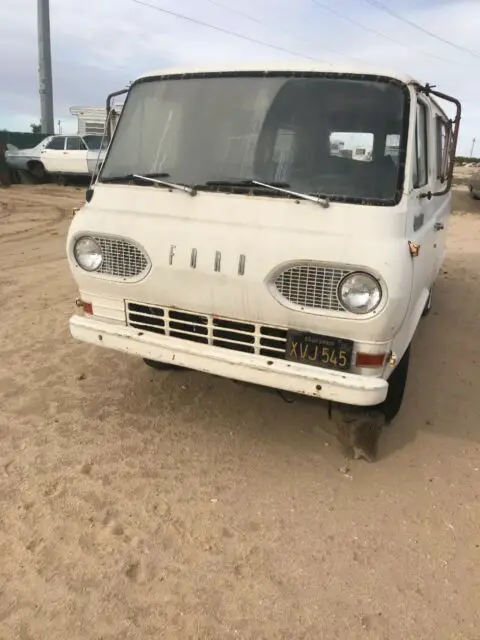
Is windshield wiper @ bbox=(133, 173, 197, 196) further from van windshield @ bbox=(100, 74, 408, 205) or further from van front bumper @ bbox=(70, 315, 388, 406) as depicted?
van front bumper @ bbox=(70, 315, 388, 406)

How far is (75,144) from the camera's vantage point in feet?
59.4

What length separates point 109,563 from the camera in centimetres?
276

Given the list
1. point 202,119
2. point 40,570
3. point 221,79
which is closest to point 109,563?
point 40,570

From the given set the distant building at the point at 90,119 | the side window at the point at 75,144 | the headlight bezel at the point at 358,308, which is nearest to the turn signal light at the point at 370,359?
the headlight bezel at the point at 358,308

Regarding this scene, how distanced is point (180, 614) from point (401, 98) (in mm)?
2984

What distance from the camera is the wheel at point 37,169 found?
747 inches

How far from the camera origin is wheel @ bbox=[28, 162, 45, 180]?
62.2ft

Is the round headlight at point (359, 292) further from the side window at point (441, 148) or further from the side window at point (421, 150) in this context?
the side window at point (441, 148)

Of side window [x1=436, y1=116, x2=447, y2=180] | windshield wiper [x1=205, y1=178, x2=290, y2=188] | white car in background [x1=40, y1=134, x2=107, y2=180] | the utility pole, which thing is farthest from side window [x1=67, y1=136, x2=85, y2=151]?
windshield wiper [x1=205, y1=178, x2=290, y2=188]

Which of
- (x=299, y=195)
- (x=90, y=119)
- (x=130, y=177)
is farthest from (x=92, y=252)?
(x=90, y=119)

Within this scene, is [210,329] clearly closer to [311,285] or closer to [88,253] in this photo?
[311,285]

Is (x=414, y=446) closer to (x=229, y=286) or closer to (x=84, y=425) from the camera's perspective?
(x=229, y=286)

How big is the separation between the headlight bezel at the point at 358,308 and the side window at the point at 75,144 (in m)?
16.7

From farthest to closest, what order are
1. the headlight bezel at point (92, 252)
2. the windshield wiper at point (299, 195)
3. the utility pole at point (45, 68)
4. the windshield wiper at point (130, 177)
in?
the utility pole at point (45, 68)
the windshield wiper at point (130, 177)
the headlight bezel at point (92, 252)
the windshield wiper at point (299, 195)
